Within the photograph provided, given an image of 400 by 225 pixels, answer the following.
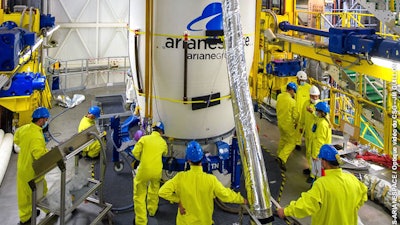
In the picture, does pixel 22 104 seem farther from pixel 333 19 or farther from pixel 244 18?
pixel 333 19

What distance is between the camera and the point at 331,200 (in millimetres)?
3988

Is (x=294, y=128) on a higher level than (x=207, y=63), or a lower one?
lower

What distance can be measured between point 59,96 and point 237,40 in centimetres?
895

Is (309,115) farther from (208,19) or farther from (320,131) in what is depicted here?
(208,19)

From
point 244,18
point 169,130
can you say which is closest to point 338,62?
point 244,18

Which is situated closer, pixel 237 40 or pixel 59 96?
pixel 237 40

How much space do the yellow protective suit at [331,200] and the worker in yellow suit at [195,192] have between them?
75 centimetres

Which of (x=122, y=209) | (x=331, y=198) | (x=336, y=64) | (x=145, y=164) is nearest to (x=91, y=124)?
(x=122, y=209)

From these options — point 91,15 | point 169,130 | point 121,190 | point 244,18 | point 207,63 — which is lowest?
point 121,190

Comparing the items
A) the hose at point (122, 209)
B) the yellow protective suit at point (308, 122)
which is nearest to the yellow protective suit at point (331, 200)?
the yellow protective suit at point (308, 122)

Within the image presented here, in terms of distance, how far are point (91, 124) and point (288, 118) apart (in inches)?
165

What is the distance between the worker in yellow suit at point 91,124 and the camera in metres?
7.65

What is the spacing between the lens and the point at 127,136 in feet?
23.3

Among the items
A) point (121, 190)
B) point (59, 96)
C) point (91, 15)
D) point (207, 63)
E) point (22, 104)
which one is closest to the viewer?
point (207, 63)
